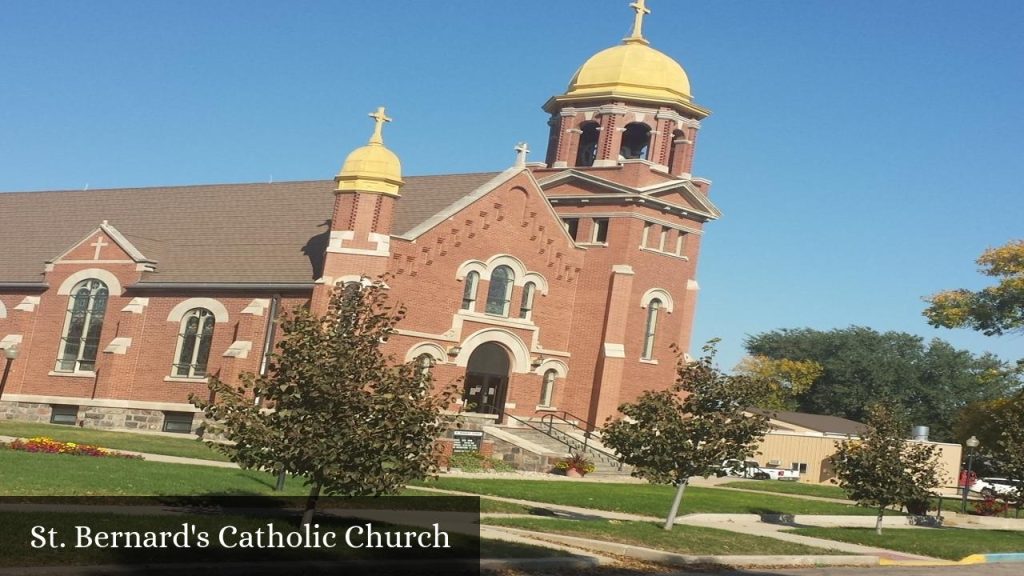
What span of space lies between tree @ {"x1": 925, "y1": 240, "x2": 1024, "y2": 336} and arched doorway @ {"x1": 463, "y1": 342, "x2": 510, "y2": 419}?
1895 cm

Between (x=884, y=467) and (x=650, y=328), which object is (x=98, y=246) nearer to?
(x=650, y=328)

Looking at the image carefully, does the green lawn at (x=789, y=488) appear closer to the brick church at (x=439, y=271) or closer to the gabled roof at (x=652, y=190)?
the brick church at (x=439, y=271)

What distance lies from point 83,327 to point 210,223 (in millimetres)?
6549

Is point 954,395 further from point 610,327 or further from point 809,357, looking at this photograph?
point 610,327

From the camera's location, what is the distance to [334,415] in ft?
51.0

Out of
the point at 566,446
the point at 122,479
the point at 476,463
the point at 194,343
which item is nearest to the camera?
the point at 122,479

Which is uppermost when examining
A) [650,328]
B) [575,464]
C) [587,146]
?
[587,146]

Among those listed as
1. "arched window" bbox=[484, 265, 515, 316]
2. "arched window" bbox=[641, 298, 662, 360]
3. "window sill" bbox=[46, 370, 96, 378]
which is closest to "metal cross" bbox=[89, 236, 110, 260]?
"window sill" bbox=[46, 370, 96, 378]

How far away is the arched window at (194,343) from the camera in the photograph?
4269cm

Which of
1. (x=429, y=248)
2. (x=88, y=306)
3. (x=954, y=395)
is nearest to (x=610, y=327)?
(x=429, y=248)

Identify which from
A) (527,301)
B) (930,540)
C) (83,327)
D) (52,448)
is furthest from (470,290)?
(930,540)

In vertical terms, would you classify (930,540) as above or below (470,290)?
below

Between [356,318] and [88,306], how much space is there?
31.9 metres

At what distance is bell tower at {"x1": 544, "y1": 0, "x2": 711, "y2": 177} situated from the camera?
46.7 meters
